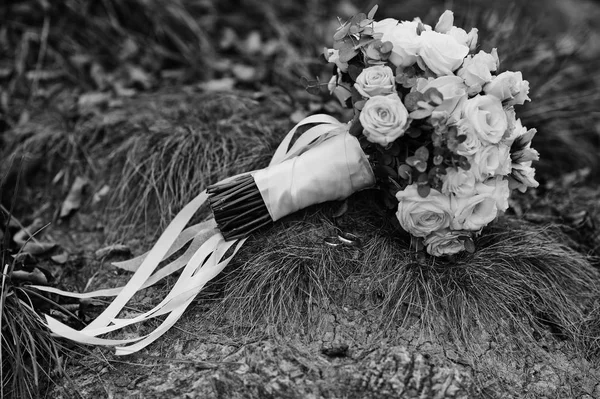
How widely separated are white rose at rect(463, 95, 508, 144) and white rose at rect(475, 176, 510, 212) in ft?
0.53

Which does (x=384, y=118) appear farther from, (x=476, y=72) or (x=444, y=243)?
(x=444, y=243)

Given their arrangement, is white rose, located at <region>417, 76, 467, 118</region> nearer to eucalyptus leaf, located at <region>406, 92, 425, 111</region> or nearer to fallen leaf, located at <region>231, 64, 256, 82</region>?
eucalyptus leaf, located at <region>406, 92, 425, 111</region>

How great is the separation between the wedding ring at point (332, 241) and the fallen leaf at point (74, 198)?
1.21 meters

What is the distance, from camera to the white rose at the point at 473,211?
81.7 inches

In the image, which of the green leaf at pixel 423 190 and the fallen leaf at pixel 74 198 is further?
the fallen leaf at pixel 74 198

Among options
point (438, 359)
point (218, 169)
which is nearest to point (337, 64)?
point (218, 169)

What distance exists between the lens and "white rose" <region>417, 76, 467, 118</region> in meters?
2.02

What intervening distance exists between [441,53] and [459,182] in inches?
16.4

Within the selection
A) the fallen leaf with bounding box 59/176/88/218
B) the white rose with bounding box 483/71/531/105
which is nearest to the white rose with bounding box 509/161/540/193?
the white rose with bounding box 483/71/531/105

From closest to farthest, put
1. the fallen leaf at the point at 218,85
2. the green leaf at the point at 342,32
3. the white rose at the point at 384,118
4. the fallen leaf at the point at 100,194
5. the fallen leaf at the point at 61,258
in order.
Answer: the white rose at the point at 384,118 < the green leaf at the point at 342,32 < the fallen leaf at the point at 61,258 < the fallen leaf at the point at 100,194 < the fallen leaf at the point at 218,85

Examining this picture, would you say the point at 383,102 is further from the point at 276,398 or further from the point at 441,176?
the point at 276,398

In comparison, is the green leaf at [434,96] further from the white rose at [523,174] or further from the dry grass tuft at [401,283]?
the dry grass tuft at [401,283]

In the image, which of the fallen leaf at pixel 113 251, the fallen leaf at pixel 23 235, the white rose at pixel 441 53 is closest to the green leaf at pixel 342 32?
the white rose at pixel 441 53

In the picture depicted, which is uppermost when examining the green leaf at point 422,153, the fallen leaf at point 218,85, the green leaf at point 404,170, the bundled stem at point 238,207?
the green leaf at point 422,153
